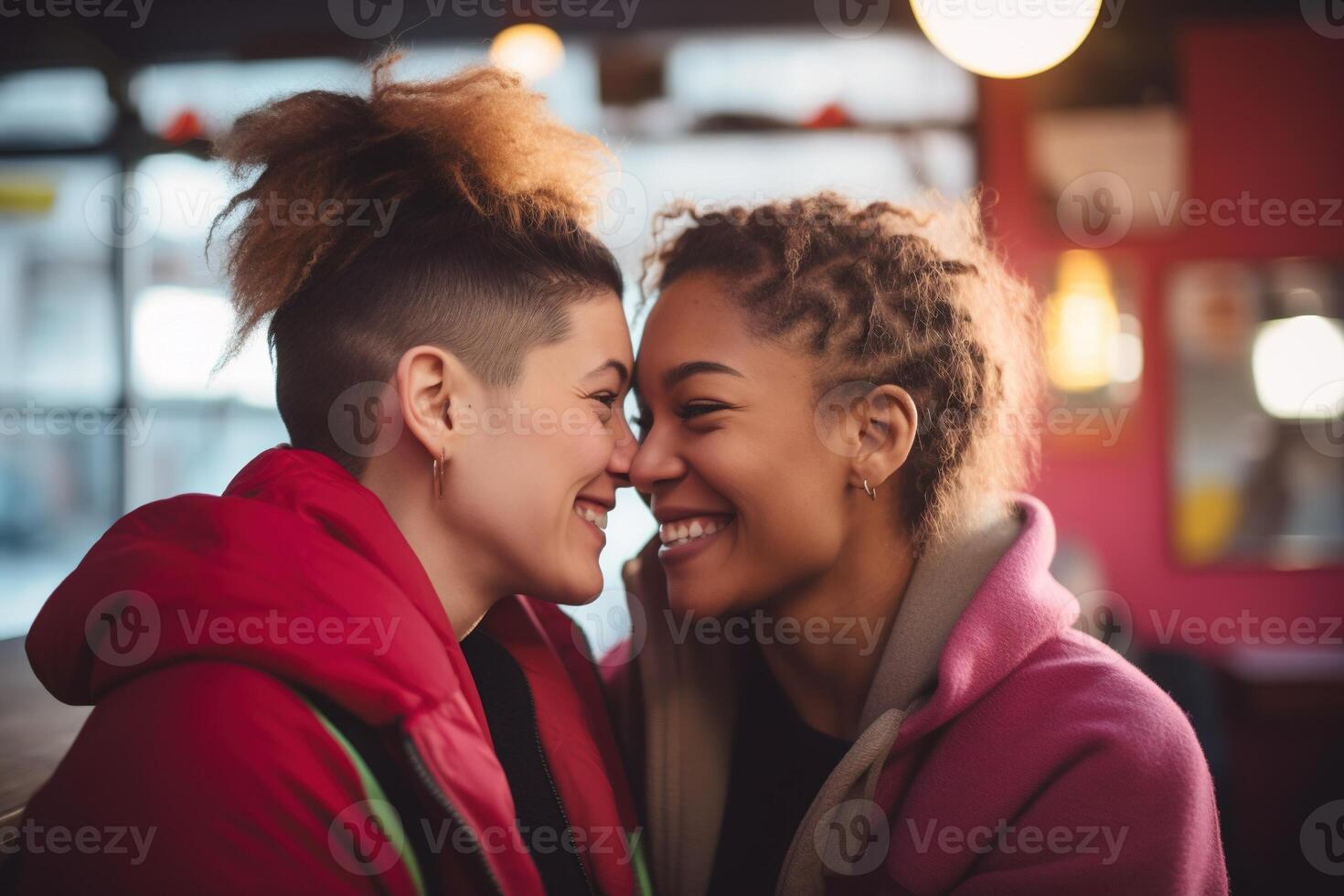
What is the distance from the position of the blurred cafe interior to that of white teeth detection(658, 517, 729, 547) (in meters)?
2.41

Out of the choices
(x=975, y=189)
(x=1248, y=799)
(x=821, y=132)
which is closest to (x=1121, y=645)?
(x=1248, y=799)

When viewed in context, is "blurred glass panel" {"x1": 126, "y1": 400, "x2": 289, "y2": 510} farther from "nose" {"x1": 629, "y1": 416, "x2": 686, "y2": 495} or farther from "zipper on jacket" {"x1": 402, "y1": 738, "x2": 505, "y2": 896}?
"zipper on jacket" {"x1": 402, "y1": 738, "x2": 505, "y2": 896}

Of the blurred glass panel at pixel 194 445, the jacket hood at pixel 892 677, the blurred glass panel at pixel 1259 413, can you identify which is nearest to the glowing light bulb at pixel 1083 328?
the blurred glass panel at pixel 1259 413

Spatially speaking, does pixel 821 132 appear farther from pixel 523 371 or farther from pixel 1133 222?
pixel 523 371

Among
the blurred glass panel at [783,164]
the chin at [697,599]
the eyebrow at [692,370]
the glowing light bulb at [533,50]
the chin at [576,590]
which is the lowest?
the chin at [697,599]

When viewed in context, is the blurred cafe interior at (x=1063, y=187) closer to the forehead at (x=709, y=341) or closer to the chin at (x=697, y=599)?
the forehead at (x=709, y=341)

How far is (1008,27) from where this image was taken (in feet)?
6.80

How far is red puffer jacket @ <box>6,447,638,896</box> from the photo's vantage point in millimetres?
828

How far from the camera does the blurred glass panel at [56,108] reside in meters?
4.48

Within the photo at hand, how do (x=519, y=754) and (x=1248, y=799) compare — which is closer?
(x=519, y=754)

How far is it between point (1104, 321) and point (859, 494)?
10.1 ft

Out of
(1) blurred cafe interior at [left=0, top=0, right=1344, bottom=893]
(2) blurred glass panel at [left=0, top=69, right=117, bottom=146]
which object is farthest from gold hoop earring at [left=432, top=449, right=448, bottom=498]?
(2) blurred glass panel at [left=0, top=69, right=117, bottom=146]

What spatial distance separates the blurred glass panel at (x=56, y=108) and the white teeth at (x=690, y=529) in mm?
4359

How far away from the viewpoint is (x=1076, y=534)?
4066 millimetres
